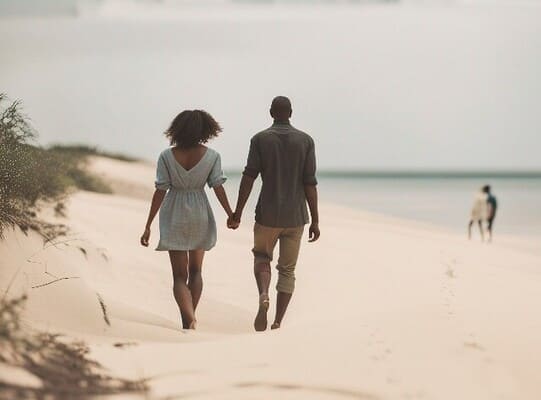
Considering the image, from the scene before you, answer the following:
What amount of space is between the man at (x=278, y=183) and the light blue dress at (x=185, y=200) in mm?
347

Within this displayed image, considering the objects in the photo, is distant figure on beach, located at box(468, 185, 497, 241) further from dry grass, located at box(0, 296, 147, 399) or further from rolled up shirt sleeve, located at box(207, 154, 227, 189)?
dry grass, located at box(0, 296, 147, 399)

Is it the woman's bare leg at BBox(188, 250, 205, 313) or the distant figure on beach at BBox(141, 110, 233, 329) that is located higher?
the distant figure on beach at BBox(141, 110, 233, 329)

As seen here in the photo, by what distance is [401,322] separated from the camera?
7242 millimetres

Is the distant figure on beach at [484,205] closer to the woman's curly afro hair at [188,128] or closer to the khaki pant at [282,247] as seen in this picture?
the khaki pant at [282,247]

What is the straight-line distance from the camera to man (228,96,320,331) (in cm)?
845

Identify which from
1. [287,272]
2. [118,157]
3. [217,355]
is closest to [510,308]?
[287,272]

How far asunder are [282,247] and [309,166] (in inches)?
31.5

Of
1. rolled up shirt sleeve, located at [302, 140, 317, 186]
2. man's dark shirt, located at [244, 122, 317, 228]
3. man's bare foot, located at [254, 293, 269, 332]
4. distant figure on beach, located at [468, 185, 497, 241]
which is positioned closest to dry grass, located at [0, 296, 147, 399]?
man's bare foot, located at [254, 293, 269, 332]

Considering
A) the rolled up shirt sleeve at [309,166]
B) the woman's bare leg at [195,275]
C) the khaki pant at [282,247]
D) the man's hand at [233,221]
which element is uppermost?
the rolled up shirt sleeve at [309,166]

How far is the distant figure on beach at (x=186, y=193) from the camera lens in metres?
8.12

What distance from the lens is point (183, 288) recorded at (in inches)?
326

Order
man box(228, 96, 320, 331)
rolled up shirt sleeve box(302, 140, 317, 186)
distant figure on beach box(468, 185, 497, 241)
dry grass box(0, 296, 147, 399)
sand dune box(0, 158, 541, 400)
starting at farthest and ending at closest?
distant figure on beach box(468, 185, 497, 241)
rolled up shirt sleeve box(302, 140, 317, 186)
man box(228, 96, 320, 331)
sand dune box(0, 158, 541, 400)
dry grass box(0, 296, 147, 399)

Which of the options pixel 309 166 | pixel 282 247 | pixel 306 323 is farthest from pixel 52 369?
pixel 309 166

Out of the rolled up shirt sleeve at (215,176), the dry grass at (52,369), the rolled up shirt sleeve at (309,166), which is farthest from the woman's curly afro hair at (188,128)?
the dry grass at (52,369)
